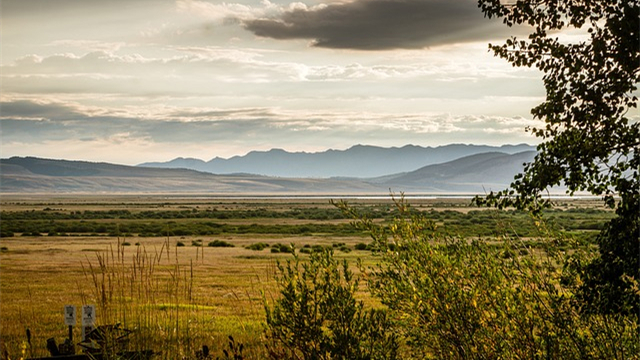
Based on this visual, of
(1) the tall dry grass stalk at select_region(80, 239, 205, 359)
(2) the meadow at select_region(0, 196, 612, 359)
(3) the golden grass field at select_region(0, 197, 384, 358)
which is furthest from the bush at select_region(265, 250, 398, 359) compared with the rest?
(1) the tall dry grass stalk at select_region(80, 239, 205, 359)

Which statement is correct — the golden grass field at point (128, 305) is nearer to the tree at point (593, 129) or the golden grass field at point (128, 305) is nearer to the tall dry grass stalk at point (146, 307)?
the tall dry grass stalk at point (146, 307)

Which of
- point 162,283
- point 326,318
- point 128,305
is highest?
point 326,318

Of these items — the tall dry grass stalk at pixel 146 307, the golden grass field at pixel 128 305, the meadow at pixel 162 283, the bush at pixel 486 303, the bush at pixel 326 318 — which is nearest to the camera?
the bush at pixel 326 318

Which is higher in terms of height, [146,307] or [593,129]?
[593,129]

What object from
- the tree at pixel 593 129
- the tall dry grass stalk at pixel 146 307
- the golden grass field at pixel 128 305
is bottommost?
the golden grass field at pixel 128 305

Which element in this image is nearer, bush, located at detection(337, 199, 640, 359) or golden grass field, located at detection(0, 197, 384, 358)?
bush, located at detection(337, 199, 640, 359)

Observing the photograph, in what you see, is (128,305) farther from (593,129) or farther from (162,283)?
(593,129)

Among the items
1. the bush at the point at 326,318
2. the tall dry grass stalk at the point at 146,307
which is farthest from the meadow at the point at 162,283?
the bush at the point at 326,318

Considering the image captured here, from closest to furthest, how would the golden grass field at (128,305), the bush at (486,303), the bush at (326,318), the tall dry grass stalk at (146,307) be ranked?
1. the bush at (326,318)
2. the bush at (486,303)
3. the tall dry grass stalk at (146,307)
4. the golden grass field at (128,305)

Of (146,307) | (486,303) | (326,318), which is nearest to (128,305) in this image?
(146,307)

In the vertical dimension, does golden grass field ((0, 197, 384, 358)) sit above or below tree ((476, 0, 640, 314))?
below

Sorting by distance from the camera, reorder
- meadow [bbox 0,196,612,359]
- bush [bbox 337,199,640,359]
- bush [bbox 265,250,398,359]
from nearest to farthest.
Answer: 1. bush [bbox 265,250,398,359]
2. bush [bbox 337,199,640,359]
3. meadow [bbox 0,196,612,359]

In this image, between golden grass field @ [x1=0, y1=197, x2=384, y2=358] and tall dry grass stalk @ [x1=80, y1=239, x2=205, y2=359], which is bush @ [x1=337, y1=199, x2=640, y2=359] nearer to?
golden grass field @ [x1=0, y1=197, x2=384, y2=358]

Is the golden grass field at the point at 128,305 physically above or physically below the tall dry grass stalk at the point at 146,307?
below
